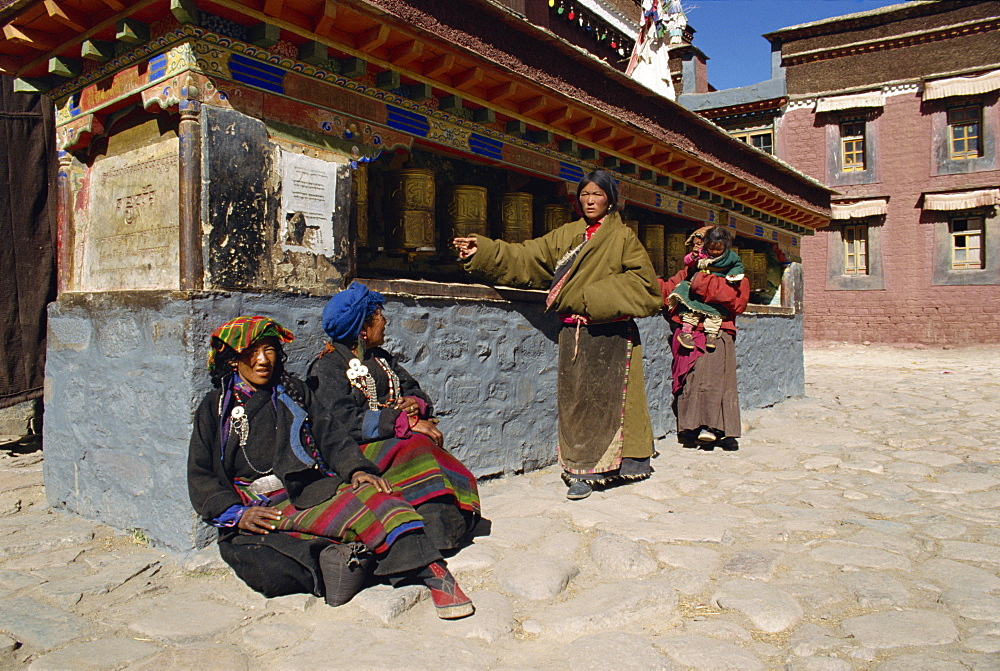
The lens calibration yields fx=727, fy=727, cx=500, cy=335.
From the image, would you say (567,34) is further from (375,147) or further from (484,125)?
(375,147)

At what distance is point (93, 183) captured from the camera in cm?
403

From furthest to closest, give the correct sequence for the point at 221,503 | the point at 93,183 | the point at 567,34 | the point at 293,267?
the point at 567,34 → the point at 93,183 → the point at 293,267 → the point at 221,503

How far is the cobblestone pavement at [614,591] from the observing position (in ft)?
7.70

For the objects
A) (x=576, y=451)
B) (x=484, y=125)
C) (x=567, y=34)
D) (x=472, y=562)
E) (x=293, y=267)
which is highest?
(x=567, y=34)

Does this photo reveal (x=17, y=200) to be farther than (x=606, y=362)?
Yes

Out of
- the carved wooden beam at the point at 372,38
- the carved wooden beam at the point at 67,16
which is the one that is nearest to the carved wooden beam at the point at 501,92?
the carved wooden beam at the point at 372,38

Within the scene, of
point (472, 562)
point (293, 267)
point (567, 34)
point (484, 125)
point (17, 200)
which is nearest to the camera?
point (472, 562)

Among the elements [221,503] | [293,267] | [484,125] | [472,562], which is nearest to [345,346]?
[293,267]

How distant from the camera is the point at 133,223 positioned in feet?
12.1

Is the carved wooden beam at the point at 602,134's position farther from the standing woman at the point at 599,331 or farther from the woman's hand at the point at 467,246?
the woman's hand at the point at 467,246

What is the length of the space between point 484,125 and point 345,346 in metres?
2.21

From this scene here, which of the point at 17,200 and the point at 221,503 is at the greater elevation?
the point at 17,200

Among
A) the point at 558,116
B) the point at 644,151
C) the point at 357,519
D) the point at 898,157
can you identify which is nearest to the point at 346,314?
the point at 357,519

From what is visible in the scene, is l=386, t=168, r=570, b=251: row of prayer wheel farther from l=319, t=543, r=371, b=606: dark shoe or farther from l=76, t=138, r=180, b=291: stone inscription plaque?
l=319, t=543, r=371, b=606: dark shoe
